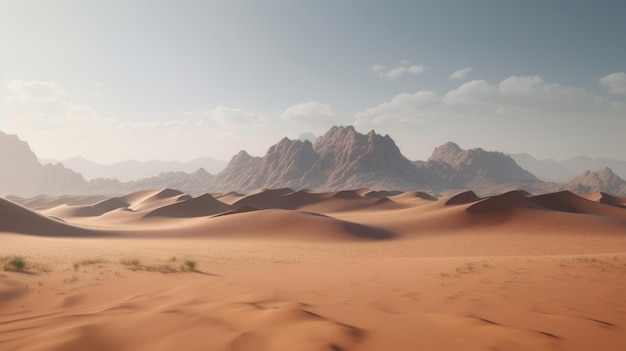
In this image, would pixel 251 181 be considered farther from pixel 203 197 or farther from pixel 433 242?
pixel 433 242

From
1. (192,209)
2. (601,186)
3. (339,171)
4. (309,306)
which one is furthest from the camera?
(601,186)

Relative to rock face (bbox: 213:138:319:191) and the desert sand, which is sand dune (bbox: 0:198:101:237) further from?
rock face (bbox: 213:138:319:191)

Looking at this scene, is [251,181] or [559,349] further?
[251,181]

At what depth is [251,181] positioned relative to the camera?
188625 millimetres

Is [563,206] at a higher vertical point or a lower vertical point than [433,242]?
higher

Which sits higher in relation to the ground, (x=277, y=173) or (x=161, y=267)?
(x=277, y=173)

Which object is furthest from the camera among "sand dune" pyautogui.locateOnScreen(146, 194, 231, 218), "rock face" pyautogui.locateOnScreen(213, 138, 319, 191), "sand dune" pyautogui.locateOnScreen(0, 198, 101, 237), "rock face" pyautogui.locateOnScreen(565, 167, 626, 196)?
"rock face" pyautogui.locateOnScreen(213, 138, 319, 191)

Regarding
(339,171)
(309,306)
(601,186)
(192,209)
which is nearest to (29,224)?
(192,209)

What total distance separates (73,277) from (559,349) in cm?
1060

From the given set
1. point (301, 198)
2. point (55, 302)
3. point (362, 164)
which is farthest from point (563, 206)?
point (362, 164)

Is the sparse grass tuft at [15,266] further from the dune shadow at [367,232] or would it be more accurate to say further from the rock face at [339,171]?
the rock face at [339,171]

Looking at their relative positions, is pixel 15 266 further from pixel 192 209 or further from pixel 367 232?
pixel 192 209

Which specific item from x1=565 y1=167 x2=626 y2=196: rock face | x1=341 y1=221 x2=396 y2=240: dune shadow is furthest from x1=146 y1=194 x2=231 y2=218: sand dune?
x1=565 y1=167 x2=626 y2=196: rock face

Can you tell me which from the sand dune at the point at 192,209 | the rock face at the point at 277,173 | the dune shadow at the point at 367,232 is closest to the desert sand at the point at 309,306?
the dune shadow at the point at 367,232
